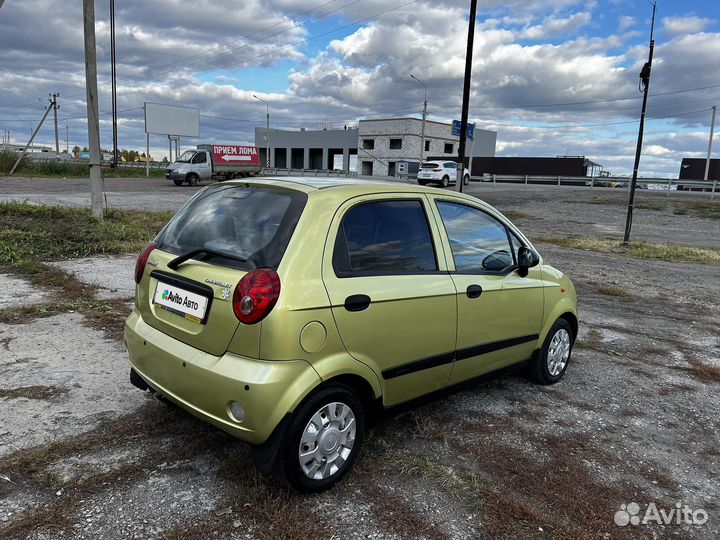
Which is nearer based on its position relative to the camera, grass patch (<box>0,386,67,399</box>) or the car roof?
the car roof

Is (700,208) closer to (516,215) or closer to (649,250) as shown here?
(516,215)

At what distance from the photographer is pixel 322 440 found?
9.28 feet

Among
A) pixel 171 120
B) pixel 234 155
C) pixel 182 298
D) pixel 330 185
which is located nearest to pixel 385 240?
pixel 330 185

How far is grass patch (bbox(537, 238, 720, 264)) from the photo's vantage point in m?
12.8

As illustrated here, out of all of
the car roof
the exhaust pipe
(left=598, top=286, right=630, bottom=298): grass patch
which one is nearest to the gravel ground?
the exhaust pipe

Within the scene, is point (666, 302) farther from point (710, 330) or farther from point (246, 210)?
point (246, 210)

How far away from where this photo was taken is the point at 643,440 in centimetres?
374

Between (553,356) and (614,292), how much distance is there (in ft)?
15.4

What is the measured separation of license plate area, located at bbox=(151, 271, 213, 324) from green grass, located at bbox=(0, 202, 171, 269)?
604cm

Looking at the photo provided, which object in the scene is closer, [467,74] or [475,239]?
[475,239]

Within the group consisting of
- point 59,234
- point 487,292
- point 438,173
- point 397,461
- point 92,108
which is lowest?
point 397,461

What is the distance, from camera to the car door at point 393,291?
288 centimetres

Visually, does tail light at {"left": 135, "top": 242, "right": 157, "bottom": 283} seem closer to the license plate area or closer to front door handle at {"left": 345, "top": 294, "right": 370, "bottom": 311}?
the license plate area

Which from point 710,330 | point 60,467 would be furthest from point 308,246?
point 710,330
